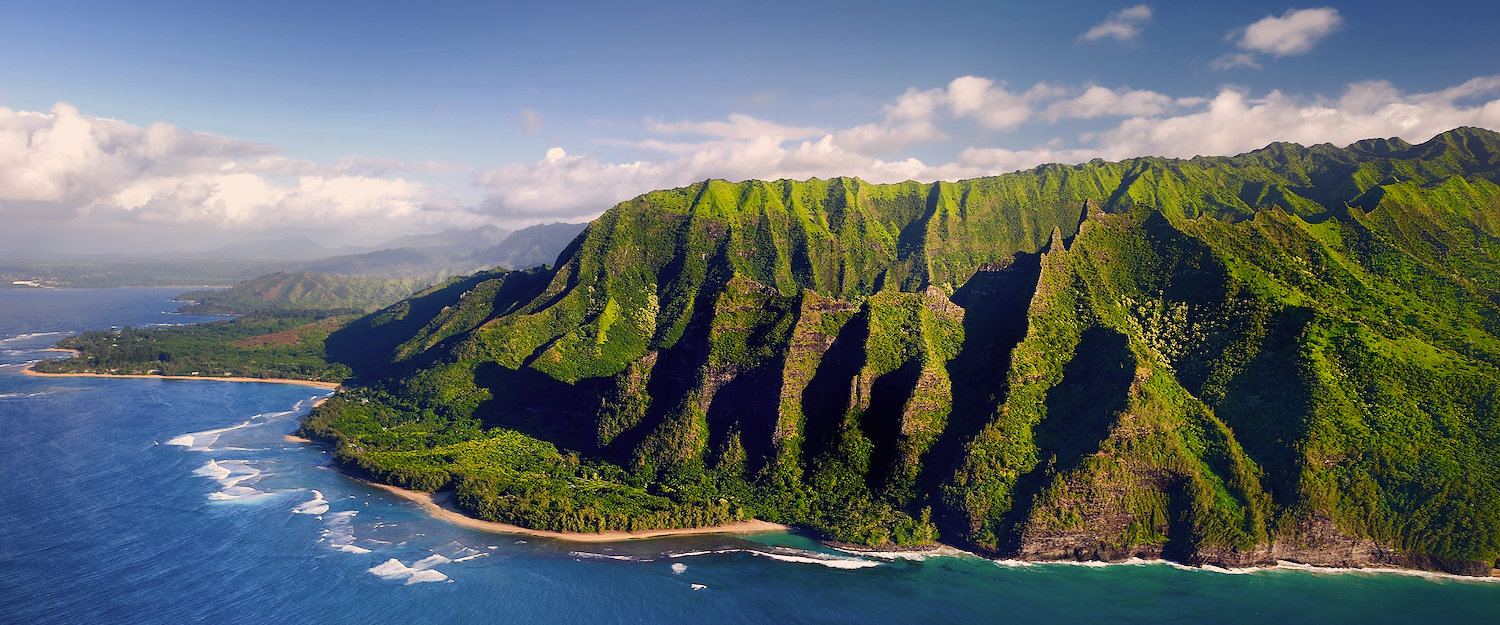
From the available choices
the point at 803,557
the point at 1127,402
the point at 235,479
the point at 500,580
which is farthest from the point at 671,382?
the point at 235,479

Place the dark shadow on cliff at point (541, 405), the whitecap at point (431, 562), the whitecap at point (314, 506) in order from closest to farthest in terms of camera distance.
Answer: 1. the whitecap at point (431, 562)
2. the whitecap at point (314, 506)
3. the dark shadow on cliff at point (541, 405)

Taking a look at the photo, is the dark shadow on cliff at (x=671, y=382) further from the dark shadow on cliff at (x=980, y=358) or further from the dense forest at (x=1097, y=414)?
the dark shadow on cliff at (x=980, y=358)

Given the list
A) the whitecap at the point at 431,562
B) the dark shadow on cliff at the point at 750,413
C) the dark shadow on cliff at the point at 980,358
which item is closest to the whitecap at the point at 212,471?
the whitecap at the point at 431,562

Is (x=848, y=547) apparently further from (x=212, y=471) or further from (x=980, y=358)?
(x=212, y=471)

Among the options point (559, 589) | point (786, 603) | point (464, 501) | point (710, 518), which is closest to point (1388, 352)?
point (786, 603)

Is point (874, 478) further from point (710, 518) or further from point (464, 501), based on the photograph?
point (464, 501)

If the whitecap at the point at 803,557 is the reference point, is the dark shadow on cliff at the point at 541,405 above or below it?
above

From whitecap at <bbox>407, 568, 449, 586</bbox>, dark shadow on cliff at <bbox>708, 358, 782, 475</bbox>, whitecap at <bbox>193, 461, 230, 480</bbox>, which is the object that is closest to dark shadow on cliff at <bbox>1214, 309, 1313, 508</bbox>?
dark shadow on cliff at <bbox>708, 358, 782, 475</bbox>
